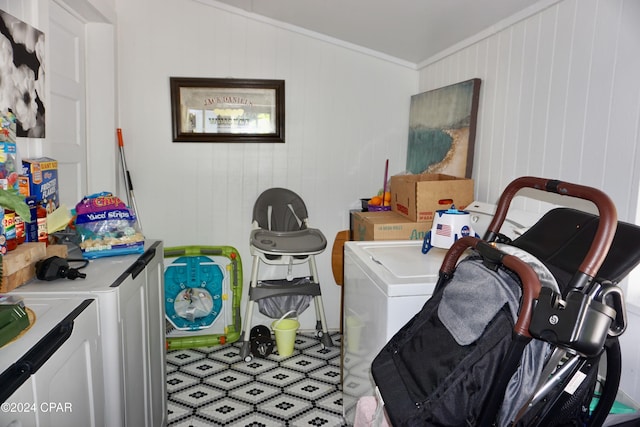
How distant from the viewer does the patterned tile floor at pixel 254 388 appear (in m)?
2.38

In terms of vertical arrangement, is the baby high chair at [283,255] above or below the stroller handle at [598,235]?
below

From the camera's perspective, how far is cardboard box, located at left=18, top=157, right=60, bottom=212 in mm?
1665

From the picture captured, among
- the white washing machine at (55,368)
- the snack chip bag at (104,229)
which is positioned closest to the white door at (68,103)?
the snack chip bag at (104,229)

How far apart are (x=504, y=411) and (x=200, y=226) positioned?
2.70 m

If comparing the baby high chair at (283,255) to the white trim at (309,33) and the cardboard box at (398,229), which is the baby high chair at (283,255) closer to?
the cardboard box at (398,229)

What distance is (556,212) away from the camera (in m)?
1.27

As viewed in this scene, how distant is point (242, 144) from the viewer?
10.8ft

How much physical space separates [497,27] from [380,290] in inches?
55.8

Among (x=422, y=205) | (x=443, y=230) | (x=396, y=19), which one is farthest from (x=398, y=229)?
(x=396, y=19)

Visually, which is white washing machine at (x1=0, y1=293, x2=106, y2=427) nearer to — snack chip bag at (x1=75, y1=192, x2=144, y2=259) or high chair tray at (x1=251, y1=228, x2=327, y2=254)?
snack chip bag at (x1=75, y1=192, x2=144, y2=259)

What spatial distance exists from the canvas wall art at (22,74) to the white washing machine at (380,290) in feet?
4.70

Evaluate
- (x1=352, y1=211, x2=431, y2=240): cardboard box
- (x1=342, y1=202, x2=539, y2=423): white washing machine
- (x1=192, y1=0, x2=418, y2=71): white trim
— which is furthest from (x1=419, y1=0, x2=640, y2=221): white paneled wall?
(x1=192, y1=0, x2=418, y2=71): white trim

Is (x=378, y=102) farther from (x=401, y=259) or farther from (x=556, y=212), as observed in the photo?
(x=556, y=212)

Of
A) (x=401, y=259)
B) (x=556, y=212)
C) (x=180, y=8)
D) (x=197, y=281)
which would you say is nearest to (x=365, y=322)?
(x=401, y=259)
